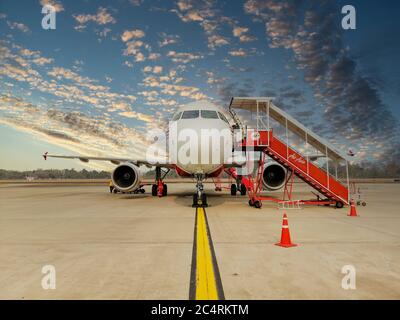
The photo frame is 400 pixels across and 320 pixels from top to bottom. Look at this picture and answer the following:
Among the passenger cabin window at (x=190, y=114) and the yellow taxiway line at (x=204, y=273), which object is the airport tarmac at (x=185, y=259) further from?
the passenger cabin window at (x=190, y=114)

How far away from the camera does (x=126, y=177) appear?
17.0 m

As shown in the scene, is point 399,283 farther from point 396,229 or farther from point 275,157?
point 275,157

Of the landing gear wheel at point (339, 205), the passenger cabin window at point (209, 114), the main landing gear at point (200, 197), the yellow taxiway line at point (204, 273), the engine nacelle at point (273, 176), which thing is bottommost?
the landing gear wheel at point (339, 205)

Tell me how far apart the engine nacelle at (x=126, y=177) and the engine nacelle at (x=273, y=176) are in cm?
711

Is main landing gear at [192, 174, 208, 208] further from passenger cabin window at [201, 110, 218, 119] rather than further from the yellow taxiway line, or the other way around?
the yellow taxiway line

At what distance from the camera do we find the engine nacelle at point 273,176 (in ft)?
50.0

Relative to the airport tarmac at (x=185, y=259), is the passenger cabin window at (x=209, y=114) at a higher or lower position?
higher

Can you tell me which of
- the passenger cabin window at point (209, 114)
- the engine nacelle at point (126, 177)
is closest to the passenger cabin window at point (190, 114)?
the passenger cabin window at point (209, 114)

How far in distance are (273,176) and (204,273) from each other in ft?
40.9

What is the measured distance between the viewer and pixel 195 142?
33.9 ft

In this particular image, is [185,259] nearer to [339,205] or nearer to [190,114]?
[190,114]

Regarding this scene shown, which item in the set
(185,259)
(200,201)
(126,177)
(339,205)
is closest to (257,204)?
(200,201)
